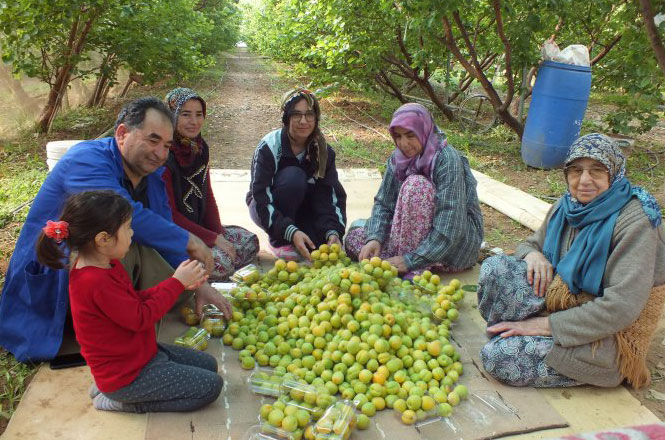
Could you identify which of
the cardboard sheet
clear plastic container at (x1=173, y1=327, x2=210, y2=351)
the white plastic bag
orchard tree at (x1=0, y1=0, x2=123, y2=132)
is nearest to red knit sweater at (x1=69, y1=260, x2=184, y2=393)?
the cardboard sheet

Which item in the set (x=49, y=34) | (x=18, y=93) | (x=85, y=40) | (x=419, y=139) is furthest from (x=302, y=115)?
(x=18, y=93)

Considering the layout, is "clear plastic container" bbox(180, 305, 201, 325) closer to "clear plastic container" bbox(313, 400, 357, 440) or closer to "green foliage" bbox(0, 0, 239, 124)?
"clear plastic container" bbox(313, 400, 357, 440)

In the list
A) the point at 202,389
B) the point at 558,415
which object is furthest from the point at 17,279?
the point at 558,415

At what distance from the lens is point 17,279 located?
8.24 ft

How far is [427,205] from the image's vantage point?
3436 mm

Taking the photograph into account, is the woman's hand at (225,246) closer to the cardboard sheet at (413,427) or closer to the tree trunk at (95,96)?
A: the cardboard sheet at (413,427)

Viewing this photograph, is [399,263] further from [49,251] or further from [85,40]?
[85,40]

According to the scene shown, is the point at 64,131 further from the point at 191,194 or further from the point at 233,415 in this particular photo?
the point at 233,415

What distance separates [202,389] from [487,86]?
21.2ft

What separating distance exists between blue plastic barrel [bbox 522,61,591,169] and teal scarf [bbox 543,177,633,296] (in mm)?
4367

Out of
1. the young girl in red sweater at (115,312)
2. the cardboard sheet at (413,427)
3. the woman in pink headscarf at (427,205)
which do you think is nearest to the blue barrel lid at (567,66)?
the woman in pink headscarf at (427,205)

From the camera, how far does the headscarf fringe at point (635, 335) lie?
236 centimetres

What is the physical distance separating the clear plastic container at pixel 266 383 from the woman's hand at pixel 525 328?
1.13 meters

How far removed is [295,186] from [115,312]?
6.53 ft
